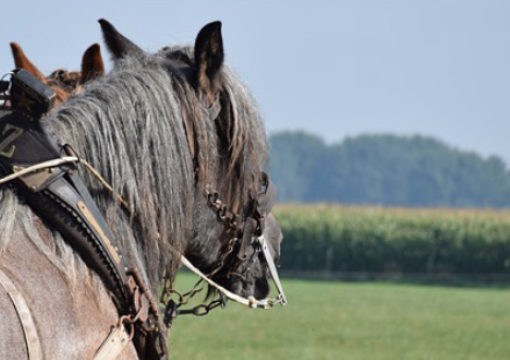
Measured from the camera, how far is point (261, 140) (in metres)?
3.22

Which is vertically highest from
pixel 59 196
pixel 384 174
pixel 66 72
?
pixel 384 174

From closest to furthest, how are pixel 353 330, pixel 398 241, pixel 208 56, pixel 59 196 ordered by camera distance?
pixel 59 196 < pixel 208 56 < pixel 353 330 < pixel 398 241

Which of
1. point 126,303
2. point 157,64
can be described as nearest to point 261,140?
point 157,64

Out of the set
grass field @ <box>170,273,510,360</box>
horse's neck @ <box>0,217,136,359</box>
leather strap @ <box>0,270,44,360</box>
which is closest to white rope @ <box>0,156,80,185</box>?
horse's neck @ <box>0,217,136,359</box>

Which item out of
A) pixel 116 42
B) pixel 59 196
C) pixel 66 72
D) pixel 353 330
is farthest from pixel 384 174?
pixel 59 196

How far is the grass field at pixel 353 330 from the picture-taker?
549 inches

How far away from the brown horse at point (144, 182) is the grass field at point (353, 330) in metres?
9.56

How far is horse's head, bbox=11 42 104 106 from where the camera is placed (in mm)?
5223

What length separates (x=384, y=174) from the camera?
635ft

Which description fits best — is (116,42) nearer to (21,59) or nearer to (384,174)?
(21,59)

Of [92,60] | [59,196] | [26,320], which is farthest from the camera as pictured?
[92,60]

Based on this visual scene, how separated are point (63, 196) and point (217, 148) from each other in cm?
75

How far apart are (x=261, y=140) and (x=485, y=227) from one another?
127 feet

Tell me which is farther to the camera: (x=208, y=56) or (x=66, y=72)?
(x=66, y=72)
